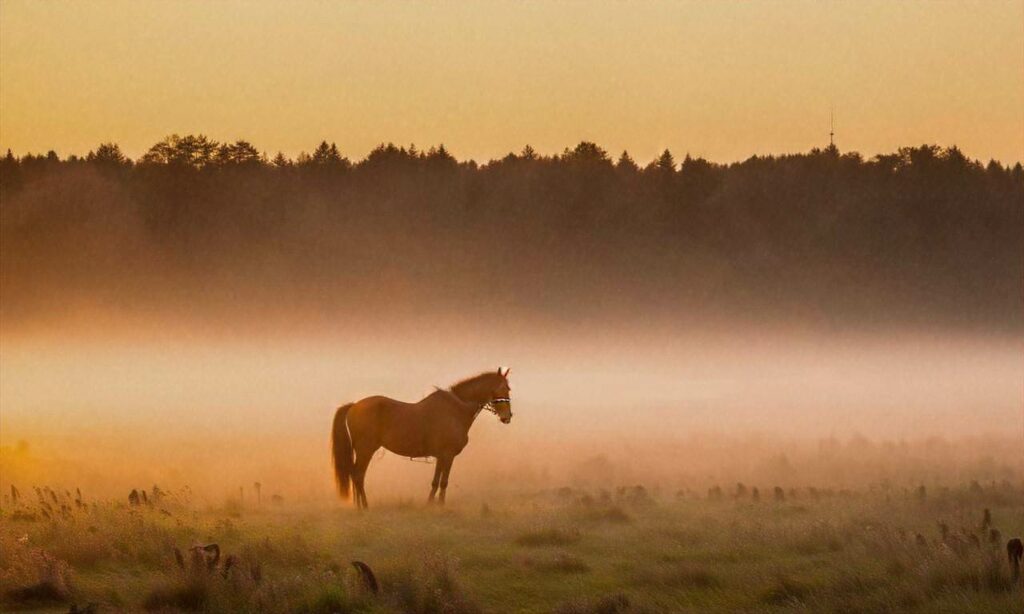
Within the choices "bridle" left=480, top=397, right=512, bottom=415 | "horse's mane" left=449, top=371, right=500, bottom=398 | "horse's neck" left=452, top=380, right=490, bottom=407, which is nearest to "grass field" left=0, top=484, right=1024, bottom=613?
"bridle" left=480, top=397, right=512, bottom=415

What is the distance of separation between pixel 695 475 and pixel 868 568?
1454cm

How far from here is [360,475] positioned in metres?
24.4

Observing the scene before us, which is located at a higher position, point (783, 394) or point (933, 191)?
point (933, 191)

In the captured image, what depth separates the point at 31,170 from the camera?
115812mm

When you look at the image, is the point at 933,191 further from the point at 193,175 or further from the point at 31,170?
the point at 31,170

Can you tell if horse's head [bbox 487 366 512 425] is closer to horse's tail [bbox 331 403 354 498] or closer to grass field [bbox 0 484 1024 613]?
grass field [bbox 0 484 1024 613]

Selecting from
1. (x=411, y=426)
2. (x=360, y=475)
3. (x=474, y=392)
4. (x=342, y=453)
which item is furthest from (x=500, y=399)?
(x=342, y=453)

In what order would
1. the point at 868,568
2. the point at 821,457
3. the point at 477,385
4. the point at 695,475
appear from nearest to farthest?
the point at 868,568
the point at 477,385
the point at 695,475
the point at 821,457

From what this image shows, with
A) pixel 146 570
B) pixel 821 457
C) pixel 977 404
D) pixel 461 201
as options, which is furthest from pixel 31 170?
pixel 146 570

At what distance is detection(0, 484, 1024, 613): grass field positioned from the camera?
13953 millimetres

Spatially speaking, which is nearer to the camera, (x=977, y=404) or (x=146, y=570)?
(x=146, y=570)

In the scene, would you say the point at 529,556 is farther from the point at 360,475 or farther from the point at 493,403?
the point at 493,403

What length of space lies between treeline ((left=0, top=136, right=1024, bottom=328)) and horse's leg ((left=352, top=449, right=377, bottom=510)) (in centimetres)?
9546

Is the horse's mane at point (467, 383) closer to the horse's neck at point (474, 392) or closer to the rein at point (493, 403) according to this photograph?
the horse's neck at point (474, 392)
